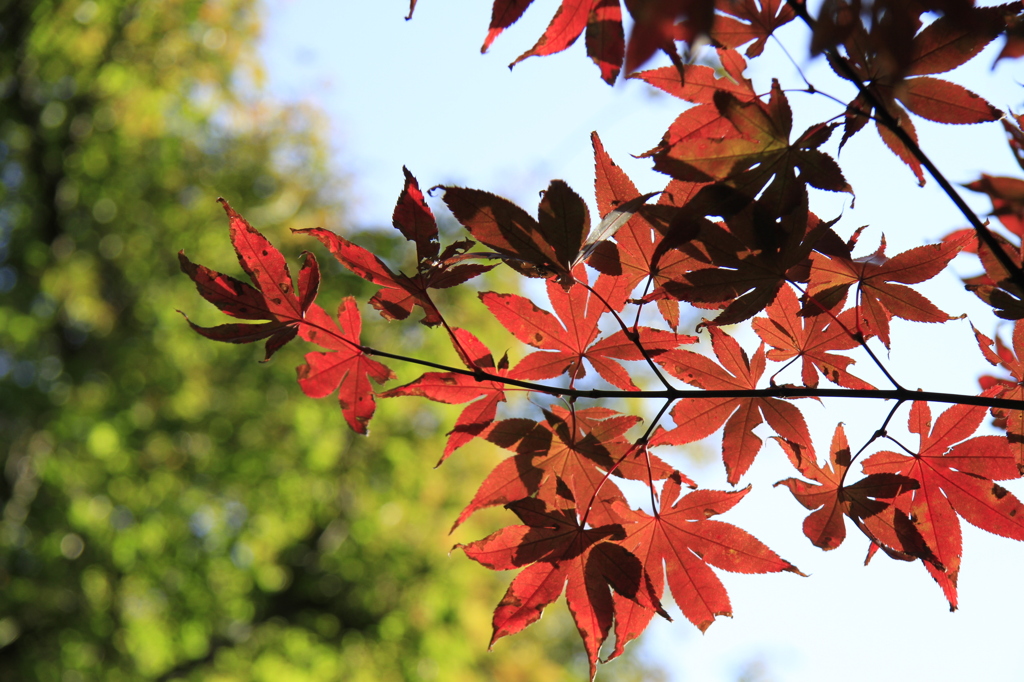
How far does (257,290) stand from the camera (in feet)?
2.20

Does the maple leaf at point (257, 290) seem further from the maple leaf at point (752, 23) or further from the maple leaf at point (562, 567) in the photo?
the maple leaf at point (752, 23)

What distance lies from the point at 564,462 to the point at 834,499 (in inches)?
11.2

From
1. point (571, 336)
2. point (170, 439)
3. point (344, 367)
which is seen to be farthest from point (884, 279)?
point (170, 439)

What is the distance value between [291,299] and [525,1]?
365mm

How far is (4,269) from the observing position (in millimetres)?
5023

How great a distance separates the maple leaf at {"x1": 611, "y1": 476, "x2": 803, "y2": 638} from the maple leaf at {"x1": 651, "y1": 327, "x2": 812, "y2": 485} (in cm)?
4

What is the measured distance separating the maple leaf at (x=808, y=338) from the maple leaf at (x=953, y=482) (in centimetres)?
9

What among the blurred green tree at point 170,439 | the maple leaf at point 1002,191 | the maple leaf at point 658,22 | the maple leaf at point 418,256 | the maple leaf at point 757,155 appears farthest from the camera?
the blurred green tree at point 170,439

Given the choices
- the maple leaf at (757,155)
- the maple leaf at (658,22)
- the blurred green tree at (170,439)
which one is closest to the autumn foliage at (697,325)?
the maple leaf at (757,155)

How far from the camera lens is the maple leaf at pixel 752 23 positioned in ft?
1.94

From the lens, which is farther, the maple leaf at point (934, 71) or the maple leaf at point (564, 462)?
the maple leaf at point (564, 462)

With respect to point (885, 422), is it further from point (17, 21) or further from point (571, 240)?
point (17, 21)

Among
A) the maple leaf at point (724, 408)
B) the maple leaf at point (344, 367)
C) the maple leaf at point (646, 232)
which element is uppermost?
the maple leaf at point (646, 232)

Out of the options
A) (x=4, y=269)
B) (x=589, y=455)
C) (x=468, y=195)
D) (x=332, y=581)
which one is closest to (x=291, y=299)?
(x=468, y=195)
